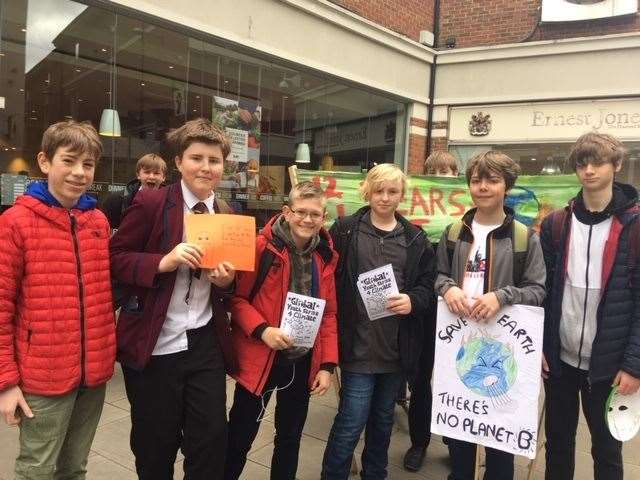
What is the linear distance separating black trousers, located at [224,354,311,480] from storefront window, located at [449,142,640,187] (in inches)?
322

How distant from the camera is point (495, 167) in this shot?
8.86 ft

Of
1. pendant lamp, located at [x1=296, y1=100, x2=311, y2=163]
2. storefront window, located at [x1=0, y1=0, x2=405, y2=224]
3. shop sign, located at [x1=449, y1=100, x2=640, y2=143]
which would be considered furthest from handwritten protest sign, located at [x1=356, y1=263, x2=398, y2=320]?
shop sign, located at [x1=449, y1=100, x2=640, y2=143]

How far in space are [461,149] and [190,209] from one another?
9.52 meters

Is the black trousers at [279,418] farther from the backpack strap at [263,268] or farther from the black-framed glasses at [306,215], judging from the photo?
the black-framed glasses at [306,215]

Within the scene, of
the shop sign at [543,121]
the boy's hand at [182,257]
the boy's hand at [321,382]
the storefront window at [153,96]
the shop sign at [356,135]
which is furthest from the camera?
A: the shop sign at [356,135]

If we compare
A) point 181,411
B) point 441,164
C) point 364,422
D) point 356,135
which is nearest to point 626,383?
point 364,422

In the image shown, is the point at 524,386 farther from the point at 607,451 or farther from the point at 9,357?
the point at 9,357

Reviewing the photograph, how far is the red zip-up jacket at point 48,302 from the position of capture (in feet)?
6.66

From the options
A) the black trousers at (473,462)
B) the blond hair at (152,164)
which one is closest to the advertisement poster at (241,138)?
the blond hair at (152,164)

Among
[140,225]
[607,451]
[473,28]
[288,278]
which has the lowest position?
[607,451]

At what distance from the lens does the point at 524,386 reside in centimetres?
267

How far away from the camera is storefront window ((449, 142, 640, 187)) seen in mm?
9719

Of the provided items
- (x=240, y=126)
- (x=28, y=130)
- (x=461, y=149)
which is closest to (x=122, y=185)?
(x=28, y=130)

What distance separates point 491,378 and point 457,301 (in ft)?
1.48
